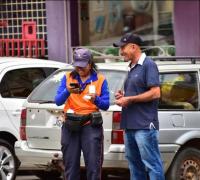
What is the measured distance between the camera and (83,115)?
850cm

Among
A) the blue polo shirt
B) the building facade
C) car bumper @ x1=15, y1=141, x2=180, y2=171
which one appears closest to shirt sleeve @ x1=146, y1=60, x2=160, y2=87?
the blue polo shirt

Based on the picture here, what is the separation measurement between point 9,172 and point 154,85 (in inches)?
120

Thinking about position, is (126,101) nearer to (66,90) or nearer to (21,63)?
(66,90)

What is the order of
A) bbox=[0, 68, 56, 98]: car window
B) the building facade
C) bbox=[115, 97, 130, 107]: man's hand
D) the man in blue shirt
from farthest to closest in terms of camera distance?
the building facade, bbox=[0, 68, 56, 98]: car window, the man in blue shirt, bbox=[115, 97, 130, 107]: man's hand

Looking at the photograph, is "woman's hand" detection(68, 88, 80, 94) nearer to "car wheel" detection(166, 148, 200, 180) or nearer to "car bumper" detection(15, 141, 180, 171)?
"car bumper" detection(15, 141, 180, 171)

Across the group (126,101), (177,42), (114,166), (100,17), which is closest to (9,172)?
(114,166)

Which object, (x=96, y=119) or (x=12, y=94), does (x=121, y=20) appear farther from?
(x=96, y=119)

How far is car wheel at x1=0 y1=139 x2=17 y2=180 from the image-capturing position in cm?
1040

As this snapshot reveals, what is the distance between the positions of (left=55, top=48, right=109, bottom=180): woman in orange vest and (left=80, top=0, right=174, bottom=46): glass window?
8.30 metres

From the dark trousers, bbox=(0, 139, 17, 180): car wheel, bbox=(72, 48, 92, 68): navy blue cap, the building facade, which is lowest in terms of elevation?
bbox=(0, 139, 17, 180): car wheel

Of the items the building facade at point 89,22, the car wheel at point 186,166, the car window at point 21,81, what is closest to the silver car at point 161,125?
the car wheel at point 186,166

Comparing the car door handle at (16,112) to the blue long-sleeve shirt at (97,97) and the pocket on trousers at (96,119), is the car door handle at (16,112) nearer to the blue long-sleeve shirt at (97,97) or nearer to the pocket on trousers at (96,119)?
the blue long-sleeve shirt at (97,97)

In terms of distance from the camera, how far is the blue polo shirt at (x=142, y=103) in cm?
831

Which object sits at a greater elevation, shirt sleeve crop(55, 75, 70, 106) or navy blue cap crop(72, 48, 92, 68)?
navy blue cap crop(72, 48, 92, 68)
